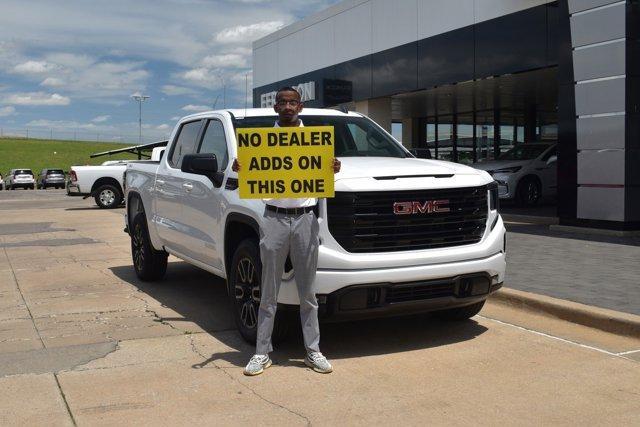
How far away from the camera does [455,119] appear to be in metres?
26.4

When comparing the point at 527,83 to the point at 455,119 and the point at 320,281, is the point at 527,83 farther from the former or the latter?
the point at 320,281

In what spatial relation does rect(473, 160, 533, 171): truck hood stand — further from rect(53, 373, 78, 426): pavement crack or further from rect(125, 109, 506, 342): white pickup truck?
rect(53, 373, 78, 426): pavement crack

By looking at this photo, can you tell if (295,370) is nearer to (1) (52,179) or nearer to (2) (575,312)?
(2) (575,312)

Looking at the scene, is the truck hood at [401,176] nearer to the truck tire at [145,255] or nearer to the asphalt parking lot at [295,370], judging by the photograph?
the asphalt parking lot at [295,370]

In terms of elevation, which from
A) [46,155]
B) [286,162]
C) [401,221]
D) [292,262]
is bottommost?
[292,262]

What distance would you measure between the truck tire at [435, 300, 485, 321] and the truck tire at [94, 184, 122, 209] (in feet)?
63.0

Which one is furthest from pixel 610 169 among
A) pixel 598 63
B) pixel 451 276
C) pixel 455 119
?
pixel 455 119

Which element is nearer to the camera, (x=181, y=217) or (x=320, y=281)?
(x=320, y=281)

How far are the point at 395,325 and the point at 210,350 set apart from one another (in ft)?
5.61

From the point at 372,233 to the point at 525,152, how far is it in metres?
13.6

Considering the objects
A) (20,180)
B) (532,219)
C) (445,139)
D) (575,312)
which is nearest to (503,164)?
(532,219)

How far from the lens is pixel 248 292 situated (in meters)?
5.53

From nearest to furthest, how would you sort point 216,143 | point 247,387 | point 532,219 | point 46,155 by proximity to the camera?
point 247,387
point 216,143
point 532,219
point 46,155

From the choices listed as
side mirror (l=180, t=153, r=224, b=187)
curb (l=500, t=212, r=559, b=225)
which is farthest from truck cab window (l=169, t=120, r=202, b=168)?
curb (l=500, t=212, r=559, b=225)
